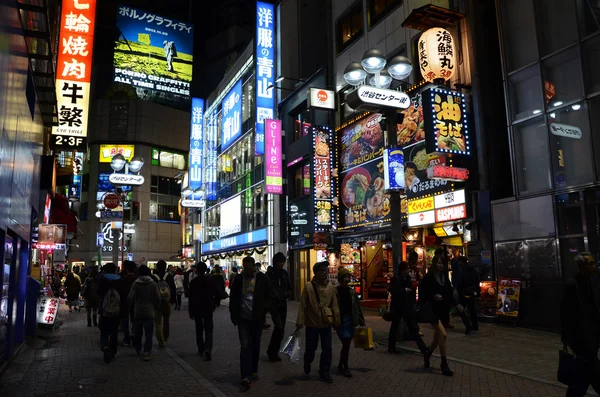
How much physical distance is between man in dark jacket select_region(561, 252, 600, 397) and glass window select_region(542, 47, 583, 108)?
363 inches

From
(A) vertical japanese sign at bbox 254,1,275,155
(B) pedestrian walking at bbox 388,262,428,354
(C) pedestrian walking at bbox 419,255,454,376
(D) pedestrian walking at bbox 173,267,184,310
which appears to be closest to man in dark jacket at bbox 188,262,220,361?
(B) pedestrian walking at bbox 388,262,428,354

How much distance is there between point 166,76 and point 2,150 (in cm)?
6455

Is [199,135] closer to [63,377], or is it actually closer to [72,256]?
[72,256]

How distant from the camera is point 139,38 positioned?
68312 mm

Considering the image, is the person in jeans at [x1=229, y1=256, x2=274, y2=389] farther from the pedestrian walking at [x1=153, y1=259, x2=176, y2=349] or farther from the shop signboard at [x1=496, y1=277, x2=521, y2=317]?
the shop signboard at [x1=496, y1=277, x2=521, y2=317]

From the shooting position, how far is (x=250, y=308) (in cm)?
786

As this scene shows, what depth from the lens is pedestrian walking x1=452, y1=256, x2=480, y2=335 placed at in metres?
13.0

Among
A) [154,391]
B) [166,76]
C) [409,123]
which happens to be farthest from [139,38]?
[154,391]

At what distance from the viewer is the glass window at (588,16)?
41.8 feet

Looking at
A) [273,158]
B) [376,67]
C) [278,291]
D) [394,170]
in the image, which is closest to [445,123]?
[394,170]

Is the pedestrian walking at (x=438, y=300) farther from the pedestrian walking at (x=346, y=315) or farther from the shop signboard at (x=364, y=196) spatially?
the shop signboard at (x=364, y=196)

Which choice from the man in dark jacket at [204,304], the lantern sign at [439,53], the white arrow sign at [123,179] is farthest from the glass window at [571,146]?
the white arrow sign at [123,179]

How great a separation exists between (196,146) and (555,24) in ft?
124

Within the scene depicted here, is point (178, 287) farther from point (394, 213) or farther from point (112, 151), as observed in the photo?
point (112, 151)
